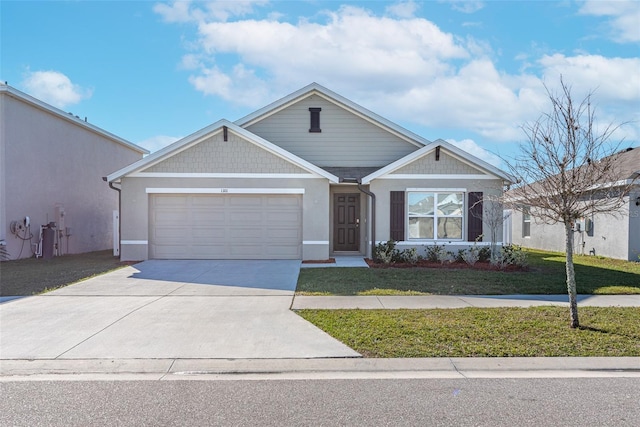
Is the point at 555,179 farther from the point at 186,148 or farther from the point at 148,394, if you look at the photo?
the point at 186,148

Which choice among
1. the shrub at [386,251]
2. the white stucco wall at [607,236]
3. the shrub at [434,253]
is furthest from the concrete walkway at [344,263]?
the white stucco wall at [607,236]

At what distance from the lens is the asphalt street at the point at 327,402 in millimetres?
4078

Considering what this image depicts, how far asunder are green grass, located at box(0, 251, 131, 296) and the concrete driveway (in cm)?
75

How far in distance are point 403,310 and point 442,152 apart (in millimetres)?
8472

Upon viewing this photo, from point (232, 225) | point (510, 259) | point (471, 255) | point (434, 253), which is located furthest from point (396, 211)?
point (232, 225)

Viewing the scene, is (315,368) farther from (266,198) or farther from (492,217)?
(492,217)

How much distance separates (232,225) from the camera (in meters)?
15.2

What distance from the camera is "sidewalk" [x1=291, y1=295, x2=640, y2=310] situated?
27.5 ft

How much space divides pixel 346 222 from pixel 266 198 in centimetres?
325

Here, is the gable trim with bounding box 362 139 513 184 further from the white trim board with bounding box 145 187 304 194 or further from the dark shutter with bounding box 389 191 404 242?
the white trim board with bounding box 145 187 304 194

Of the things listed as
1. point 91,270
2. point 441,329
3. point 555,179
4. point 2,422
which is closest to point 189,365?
point 2,422

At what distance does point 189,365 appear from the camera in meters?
5.50

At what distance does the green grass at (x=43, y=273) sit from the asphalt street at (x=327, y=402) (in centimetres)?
628

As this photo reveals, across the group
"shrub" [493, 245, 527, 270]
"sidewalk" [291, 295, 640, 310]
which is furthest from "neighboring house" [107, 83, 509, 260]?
"sidewalk" [291, 295, 640, 310]
